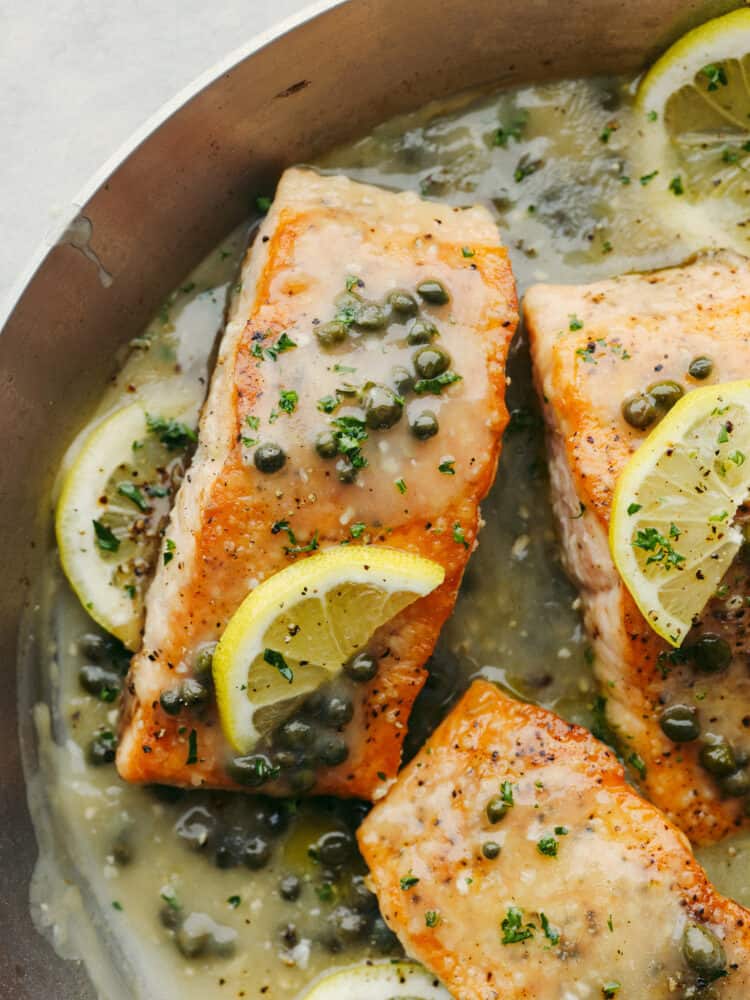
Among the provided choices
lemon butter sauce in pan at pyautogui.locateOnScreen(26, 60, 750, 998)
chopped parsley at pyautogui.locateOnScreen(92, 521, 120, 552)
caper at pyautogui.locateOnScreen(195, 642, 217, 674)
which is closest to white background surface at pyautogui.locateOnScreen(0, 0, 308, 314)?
lemon butter sauce in pan at pyautogui.locateOnScreen(26, 60, 750, 998)

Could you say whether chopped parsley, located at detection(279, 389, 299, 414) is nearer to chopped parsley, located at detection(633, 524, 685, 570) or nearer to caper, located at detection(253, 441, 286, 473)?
caper, located at detection(253, 441, 286, 473)

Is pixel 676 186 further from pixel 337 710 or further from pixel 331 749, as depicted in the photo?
pixel 331 749

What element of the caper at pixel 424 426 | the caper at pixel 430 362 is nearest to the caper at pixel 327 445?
the caper at pixel 424 426

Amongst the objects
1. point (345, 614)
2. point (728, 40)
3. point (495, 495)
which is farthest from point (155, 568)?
point (728, 40)

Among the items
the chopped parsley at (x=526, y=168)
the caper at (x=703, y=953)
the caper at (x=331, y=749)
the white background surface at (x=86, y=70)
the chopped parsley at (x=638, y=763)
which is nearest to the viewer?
the caper at (x=703, y=953)

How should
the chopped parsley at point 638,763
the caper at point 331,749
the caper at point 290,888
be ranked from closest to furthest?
the caper at point 331,749
the chopped parsley at point 638,763
the caper at point 290,888

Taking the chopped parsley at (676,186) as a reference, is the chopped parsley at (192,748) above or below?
below

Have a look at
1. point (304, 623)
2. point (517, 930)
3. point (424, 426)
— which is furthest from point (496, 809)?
point (424, 426)

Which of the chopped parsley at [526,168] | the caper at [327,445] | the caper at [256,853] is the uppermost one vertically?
the chopped parsley at [526,168]

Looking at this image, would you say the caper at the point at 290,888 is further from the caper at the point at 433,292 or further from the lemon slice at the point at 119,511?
the caper at the point at 433,292
